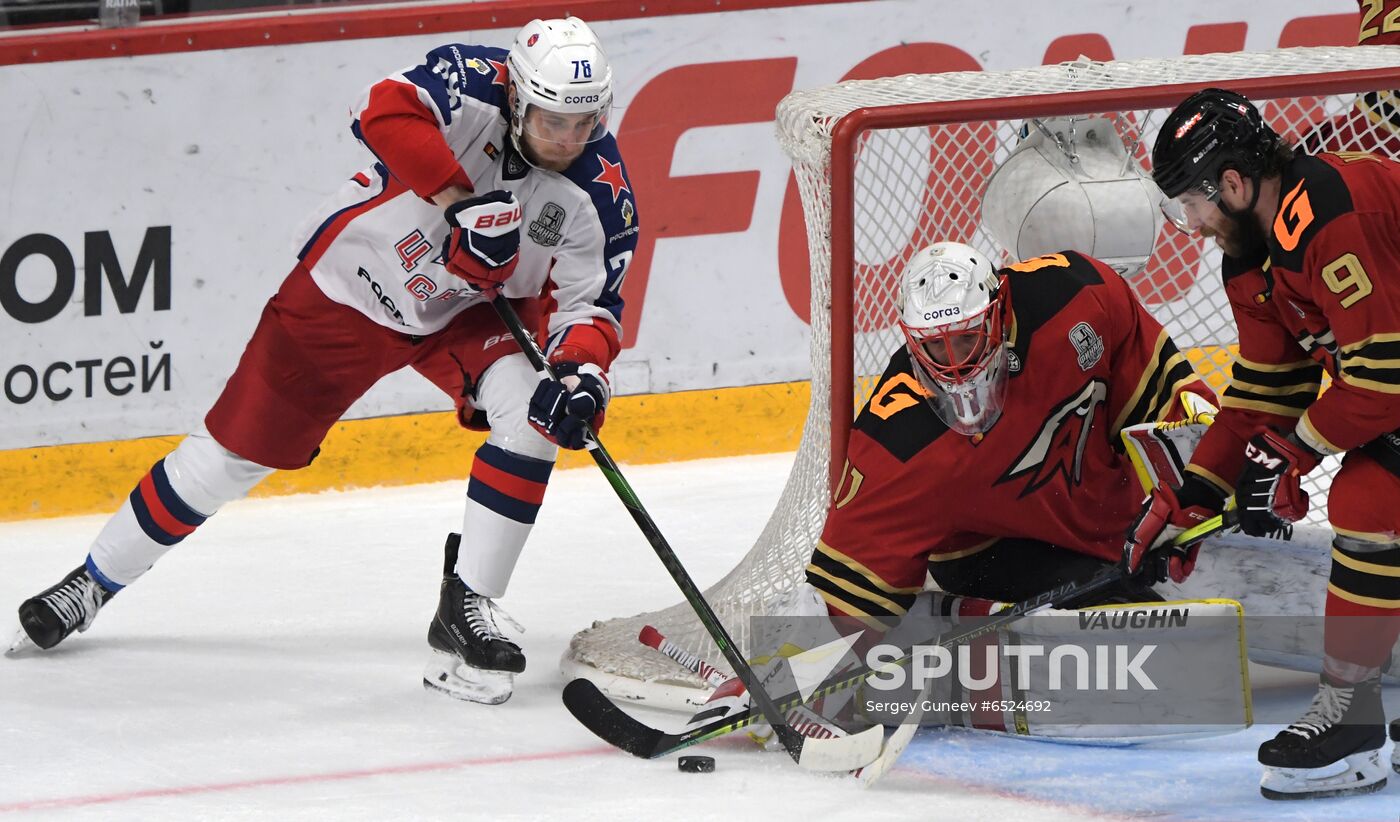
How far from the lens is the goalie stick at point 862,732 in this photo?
2732 mm

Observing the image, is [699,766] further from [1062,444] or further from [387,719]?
[1062,444]

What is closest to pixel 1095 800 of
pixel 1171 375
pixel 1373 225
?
pixel 1171 375

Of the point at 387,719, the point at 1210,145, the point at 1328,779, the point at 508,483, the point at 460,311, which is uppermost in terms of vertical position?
the point at 1210,145

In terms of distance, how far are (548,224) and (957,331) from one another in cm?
79

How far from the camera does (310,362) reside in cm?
325

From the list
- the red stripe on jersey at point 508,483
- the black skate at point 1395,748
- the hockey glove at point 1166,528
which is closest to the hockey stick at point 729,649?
the red stripe on jersey at point 508,483

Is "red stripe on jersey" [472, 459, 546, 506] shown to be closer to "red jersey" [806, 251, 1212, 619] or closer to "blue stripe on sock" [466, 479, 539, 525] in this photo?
"blue stripe on sock" [466, 479, 539, 525]

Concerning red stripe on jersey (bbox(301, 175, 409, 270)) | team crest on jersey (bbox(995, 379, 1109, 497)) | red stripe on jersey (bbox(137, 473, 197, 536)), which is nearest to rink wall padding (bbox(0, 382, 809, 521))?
red stripe on jersey (bbox(137, 473, 197, 536))

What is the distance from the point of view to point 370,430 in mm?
4391

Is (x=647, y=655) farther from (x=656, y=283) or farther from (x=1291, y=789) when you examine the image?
(x=656, y=283)

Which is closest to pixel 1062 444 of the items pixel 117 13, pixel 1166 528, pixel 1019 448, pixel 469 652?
pixel 1019 448

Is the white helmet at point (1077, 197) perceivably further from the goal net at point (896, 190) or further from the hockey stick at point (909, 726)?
the hockey stick at point (909, 726)

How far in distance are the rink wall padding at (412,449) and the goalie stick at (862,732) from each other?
157cm

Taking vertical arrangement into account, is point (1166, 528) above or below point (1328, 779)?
above
